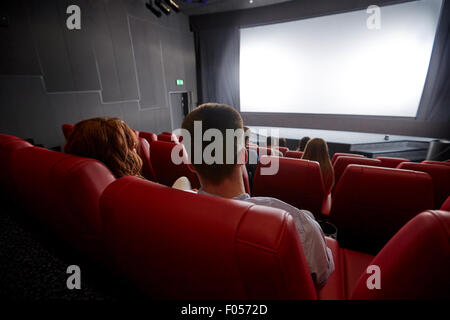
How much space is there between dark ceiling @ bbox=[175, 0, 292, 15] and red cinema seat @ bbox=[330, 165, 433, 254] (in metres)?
6.58

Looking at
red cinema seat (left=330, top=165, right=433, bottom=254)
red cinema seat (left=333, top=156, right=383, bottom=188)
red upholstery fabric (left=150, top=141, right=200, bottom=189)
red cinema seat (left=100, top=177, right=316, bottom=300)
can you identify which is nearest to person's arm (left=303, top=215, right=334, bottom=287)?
red cinema seat (left=100, top=177, right=316, bottom=300)

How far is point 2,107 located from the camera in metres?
3.34

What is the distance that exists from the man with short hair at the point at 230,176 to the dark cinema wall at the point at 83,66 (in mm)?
4367

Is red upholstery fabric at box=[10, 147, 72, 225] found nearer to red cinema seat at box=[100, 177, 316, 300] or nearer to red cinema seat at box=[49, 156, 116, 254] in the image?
red cinema seat at box=[49, 156, 116, 254]

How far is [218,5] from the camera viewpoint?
6.25m

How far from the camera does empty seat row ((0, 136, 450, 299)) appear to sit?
1.40 ft

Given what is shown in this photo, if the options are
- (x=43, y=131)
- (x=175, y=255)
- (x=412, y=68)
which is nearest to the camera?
(x=175, y=255)

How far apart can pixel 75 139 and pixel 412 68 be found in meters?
7.19

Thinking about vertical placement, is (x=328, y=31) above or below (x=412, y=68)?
above

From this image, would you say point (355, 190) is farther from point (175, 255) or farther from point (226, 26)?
point (226, 26)

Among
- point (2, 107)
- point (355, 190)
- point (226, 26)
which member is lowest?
point (355, 190)

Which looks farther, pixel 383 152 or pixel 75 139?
pixel 383 152

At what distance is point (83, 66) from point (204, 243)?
536cm

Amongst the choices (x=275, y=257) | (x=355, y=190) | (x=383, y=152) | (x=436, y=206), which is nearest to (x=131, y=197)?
(x=275, y=257)
